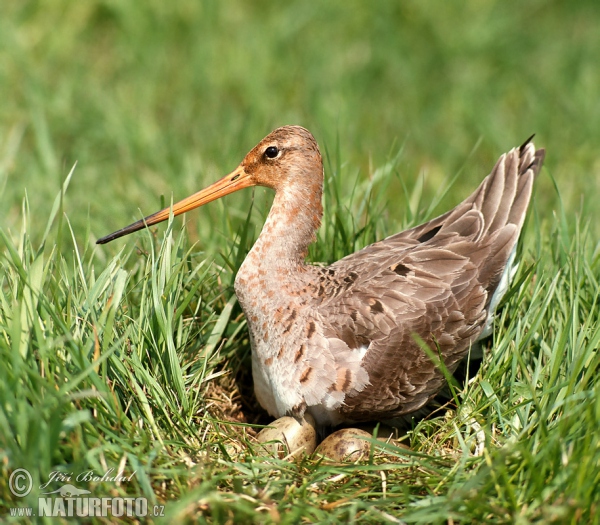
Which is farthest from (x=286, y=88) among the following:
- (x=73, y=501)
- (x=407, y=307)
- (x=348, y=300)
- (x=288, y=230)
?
A: (x=73, y=501)

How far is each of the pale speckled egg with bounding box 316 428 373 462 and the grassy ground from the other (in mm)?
164

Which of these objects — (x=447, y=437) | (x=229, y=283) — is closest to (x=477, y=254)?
(x=447, y=437)

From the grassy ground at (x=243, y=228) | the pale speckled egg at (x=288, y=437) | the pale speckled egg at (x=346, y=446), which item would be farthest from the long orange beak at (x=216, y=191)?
the pale speckled egg at (x=346, y=446)

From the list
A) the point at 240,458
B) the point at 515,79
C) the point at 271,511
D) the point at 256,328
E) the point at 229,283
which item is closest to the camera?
the point at 271,511

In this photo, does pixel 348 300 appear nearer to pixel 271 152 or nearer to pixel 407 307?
pixel 407 307

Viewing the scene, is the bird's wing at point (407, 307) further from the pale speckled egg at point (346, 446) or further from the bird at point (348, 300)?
the pale speckled egg at point (346, 446)

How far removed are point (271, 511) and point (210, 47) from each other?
617 cm

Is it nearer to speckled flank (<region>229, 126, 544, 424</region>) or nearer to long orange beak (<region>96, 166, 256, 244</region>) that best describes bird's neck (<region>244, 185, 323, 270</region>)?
speckled flank (<region>229, 126, 544, 424</region>)

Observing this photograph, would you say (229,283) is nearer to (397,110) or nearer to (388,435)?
(388,435)

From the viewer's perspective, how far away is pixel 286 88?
8.20 m

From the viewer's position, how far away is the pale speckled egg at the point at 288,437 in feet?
13.3

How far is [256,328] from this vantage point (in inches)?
171

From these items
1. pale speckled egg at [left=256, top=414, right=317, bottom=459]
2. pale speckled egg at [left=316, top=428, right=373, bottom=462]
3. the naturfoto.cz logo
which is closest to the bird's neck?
pale speckled egg at [left=256, top=414, right=317, bottom=459]

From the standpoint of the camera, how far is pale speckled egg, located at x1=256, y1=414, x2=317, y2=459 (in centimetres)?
405
